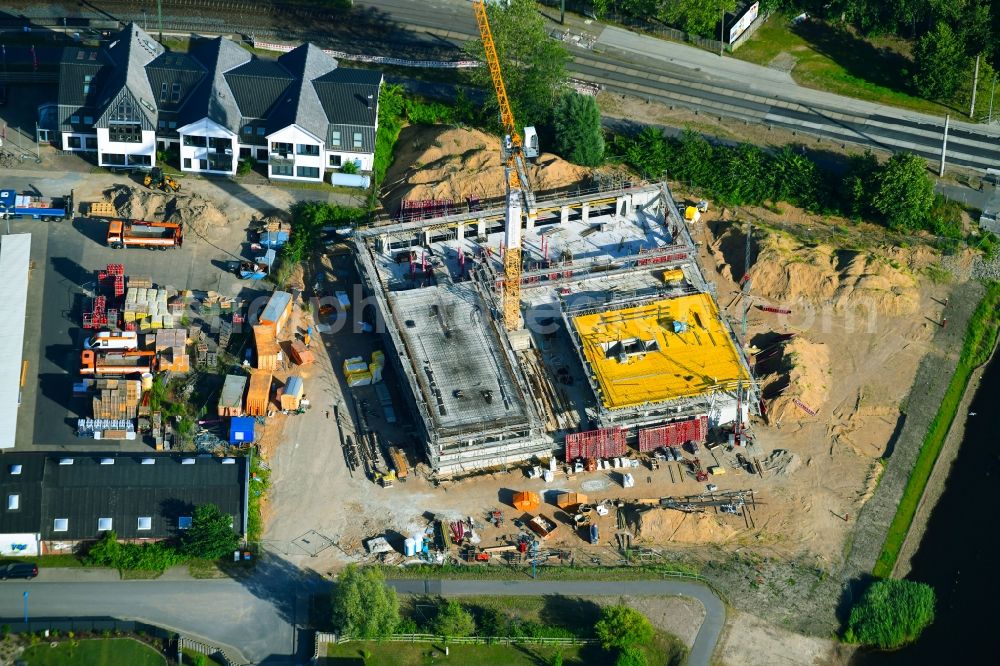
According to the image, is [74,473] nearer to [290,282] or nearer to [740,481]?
[290,282]

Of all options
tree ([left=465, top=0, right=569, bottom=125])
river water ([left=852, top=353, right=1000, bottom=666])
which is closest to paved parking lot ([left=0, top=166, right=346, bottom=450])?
tree ([left=465, top=0, right=569, bottom=125])

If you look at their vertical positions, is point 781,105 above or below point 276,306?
above

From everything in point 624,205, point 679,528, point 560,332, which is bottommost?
point 679,528

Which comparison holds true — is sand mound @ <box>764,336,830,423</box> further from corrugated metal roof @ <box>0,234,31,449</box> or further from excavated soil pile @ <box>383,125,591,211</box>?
corrugated metal roof @ <box>0,234,31,449</box>

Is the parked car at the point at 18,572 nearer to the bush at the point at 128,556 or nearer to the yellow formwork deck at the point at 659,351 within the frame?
the bush at the point at 128,556

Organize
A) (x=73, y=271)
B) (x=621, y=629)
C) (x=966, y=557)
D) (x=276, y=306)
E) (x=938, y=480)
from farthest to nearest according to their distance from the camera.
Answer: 1. (x=73, y=271)
2. (x=276, y=306)
3. (x=938, y=480)
4. (x=966, y=557)
5. (x=621, y=629)

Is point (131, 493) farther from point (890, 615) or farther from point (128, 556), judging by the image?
point (890, 615)

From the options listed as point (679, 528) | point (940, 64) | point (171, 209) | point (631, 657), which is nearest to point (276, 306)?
point (171, 209)
